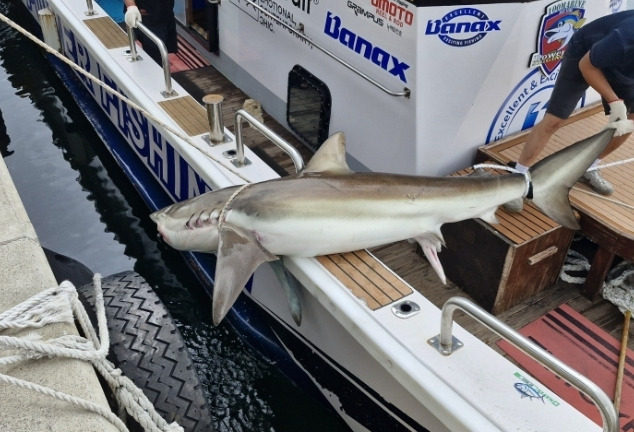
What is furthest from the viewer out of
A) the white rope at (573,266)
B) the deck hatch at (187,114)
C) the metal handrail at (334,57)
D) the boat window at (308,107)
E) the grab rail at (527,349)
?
the boat window at (308,107)

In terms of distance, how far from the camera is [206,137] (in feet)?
12.1

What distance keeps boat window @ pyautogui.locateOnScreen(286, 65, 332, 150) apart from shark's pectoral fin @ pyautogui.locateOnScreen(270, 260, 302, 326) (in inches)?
70.6

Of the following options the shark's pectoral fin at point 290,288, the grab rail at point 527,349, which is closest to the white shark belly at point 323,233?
the shark's pectoral fin at point 290,288

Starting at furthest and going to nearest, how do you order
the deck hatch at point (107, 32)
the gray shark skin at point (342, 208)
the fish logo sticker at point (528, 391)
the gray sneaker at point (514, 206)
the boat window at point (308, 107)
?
the deck hatch at point (107, 32)
the boat window at point (308, 107)
the gray sneaker at point (514, 206)
the gray shark skin at point (342, 208)
the fish logo sticker at point (528, 391)

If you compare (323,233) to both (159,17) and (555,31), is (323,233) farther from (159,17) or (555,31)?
(159,17)

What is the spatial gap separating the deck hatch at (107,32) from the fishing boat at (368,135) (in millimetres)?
27

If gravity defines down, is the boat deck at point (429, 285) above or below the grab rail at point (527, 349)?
below

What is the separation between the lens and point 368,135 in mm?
4059

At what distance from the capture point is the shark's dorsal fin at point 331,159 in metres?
2.87

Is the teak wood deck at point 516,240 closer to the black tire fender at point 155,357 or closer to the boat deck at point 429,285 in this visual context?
the boat deck at point 429,285

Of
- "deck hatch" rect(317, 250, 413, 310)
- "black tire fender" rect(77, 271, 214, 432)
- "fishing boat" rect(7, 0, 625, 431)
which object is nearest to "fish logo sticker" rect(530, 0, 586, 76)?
"fishing boat" rect(7, 0, 625, 431)

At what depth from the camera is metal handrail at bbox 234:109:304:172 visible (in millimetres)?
2949

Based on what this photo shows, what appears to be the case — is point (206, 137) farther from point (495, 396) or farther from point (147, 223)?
point (495, 396)

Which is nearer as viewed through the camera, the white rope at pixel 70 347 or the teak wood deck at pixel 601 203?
the white rope at pixel 70 347
